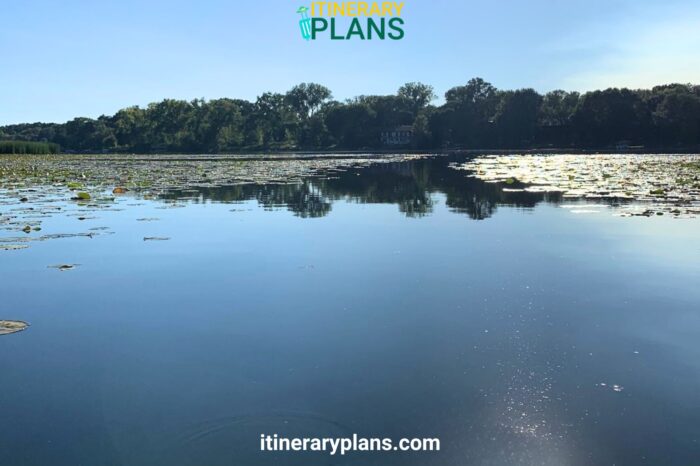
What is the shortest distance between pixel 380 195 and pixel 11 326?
38.4 ft

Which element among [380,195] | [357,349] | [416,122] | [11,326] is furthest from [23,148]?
[357,349]

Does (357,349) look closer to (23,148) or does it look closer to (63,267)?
(63,267)

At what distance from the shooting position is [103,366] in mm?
3965

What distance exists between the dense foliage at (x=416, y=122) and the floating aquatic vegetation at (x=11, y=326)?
68444 millimetres

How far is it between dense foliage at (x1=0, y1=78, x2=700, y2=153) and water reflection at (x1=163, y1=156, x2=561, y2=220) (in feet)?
179

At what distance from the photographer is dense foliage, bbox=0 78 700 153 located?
67.3 metres

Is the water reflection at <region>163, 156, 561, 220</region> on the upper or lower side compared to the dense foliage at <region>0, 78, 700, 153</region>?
lower

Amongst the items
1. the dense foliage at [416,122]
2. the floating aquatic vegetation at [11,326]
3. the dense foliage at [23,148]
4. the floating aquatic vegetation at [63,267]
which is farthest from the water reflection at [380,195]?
the dense foliage at [416,122]

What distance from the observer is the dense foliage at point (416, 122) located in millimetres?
67312

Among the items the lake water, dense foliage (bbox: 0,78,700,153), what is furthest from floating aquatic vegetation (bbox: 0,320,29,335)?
dense foliage (bbox: 0,78,700,153)

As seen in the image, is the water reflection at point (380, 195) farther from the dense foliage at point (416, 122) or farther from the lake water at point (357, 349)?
the dense foliage at point (416, 122)

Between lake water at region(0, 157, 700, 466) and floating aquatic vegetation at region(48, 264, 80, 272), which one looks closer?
lake water at region(0, 157, 700, 466)

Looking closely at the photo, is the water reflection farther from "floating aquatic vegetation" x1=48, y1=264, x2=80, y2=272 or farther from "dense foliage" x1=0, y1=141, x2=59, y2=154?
"dense foliage" x1=0, y1=141, x2=59, y2=154

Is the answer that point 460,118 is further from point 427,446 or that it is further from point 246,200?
point 427,446
